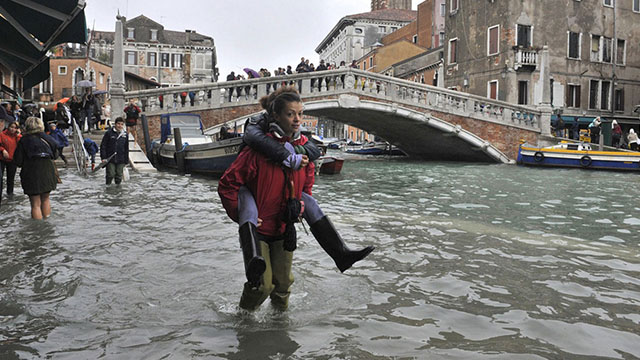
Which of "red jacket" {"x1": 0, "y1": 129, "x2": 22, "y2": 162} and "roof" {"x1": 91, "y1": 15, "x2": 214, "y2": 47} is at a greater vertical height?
"roof" {"x1": 91, "y1": 15, "x2": 214, "y2": 47}

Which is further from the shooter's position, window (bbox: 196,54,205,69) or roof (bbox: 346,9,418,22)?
roof (bbox: 346,9,418,22)

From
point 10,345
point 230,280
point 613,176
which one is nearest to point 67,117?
point 230,280

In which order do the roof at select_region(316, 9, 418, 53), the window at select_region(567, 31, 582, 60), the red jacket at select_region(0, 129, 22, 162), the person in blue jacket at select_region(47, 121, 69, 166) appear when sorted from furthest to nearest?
the roof at select_region(316, 9, 418, 53) → the window at select_region(567, 31, 582, 60) → the person in blue jacket at select_region(47, 121, 69, 166) → the red jacket at select_region(0, 129, 22, 162)

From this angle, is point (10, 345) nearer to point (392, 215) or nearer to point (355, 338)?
point (355, 338)

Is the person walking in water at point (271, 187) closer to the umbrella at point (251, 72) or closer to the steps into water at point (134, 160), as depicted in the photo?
the steps into water at point (134, 160)

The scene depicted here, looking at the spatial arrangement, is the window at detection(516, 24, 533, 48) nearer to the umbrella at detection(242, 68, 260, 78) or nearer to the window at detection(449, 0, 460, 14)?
the window at detection(449, 0, 460, 14)

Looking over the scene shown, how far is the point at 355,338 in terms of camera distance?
3.05 meters

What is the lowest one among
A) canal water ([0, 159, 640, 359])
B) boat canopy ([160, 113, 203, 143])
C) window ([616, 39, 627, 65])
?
canal water ([0, 159, 640, 359])

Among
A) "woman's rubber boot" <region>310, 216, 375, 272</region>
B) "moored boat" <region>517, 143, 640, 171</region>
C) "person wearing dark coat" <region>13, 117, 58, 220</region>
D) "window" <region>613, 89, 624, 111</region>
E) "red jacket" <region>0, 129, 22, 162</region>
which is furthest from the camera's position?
"window" <region>613, 89, 624, 111</region>

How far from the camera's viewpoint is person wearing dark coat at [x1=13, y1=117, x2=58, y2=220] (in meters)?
6.05

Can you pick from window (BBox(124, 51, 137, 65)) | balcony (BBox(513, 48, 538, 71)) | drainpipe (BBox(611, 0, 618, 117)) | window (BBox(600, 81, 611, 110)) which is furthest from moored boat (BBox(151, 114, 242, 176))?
window (BBox(124, 51, 137, 65))

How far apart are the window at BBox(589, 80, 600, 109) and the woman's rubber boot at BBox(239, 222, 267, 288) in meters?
26.5

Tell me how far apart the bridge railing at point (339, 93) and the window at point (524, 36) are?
17.4 ft

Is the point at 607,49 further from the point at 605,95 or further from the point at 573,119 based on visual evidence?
the point at 573,119
